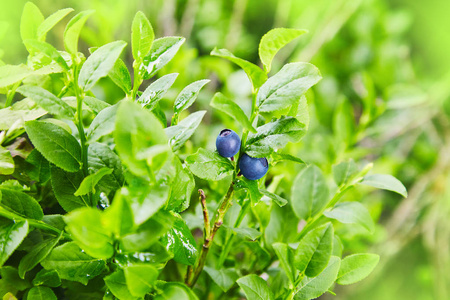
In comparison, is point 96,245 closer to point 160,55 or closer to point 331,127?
point 160,55

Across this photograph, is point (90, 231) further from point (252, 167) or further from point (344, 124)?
point (344, 124)

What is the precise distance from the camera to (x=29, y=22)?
14.7 inches

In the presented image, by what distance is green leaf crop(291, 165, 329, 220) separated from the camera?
0.47 m

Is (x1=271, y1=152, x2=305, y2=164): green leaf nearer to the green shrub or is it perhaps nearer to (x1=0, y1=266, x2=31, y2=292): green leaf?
the green shrub

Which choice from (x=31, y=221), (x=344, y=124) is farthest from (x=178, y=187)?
(x=344, y=124)

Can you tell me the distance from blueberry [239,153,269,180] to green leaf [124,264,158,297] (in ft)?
0.39

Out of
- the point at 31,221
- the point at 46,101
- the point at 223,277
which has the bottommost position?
the point at 223,277

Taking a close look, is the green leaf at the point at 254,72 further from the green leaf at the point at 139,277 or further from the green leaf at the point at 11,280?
the green leaf at the point at 11,280

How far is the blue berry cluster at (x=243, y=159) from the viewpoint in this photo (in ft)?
1.09

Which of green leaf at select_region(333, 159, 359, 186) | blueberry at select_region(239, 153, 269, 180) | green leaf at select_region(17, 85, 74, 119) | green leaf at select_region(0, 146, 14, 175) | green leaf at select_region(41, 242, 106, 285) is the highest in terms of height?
green leaf at select_region(17, 85, 74, 119)

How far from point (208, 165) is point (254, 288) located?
0.44 feet

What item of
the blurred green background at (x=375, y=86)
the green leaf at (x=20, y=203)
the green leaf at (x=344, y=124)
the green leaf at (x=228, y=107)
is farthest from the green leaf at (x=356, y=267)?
the blurred green background at (x=375, y=86)

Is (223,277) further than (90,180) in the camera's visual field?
Yes

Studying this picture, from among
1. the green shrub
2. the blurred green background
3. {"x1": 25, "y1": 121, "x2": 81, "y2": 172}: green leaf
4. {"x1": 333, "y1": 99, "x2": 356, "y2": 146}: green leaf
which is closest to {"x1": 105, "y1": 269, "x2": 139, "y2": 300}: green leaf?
the green shrub
